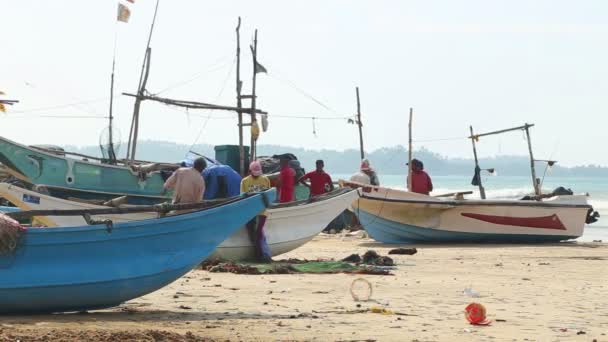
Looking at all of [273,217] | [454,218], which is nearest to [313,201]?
[273,217]

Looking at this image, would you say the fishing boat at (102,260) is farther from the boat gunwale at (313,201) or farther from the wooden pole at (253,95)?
the wooden pole at (253,95)

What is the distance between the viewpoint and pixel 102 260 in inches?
388

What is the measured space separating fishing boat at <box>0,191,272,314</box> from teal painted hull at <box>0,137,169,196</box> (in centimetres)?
1456

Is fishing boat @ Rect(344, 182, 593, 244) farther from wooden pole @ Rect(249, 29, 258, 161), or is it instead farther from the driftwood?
the driftwood

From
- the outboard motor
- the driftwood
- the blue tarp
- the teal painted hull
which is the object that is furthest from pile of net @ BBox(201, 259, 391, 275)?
the teal painted hull

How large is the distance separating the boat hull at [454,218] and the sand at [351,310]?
211 inches

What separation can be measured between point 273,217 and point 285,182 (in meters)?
0.64

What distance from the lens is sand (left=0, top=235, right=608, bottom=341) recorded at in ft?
29.8

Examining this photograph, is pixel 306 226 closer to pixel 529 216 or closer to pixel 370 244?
pixel 370 244

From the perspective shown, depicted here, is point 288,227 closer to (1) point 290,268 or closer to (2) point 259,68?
(1) point 290,268

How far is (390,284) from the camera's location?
13.1 metres

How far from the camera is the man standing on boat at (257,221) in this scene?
50.1 ft

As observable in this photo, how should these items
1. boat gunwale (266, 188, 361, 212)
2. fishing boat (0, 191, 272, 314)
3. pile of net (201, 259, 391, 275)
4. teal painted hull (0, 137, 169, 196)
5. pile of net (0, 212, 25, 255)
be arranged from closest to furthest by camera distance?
pile of net (0, 212, 25, 255), fishing boat (0, 191, 272, 314), pile of net (201, 259, 391, 275), boat gunwale (266, 188, 361, 212), teal painted hull (0, 137, 169, 196)

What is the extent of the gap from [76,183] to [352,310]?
49.9 feet
